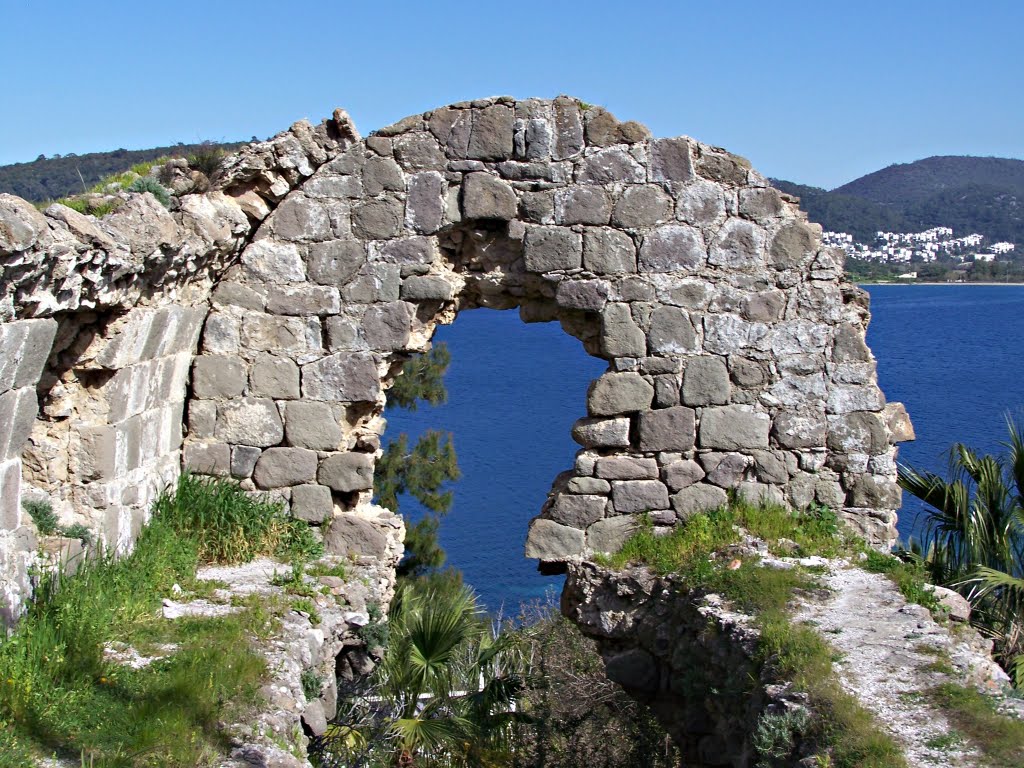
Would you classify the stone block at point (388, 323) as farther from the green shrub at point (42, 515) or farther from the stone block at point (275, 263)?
the green shrub at point (42, 515)

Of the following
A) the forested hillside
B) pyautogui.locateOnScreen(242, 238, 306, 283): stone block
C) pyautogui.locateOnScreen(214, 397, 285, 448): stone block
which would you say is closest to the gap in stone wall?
the forested hillside

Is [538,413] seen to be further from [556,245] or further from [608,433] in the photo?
[556,245]

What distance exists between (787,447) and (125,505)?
4.27 meters

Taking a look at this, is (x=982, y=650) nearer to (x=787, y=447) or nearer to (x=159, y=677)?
(x=787, y=447)

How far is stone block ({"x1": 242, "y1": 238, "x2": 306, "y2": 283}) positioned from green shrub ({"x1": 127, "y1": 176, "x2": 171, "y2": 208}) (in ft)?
2.34

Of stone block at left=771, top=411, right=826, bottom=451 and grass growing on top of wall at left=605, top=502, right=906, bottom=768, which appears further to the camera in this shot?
stone block at left=771, top=411, right=826, bottom=451

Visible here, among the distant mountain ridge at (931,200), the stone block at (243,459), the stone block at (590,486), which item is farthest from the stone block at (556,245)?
the distant mountain ridge at (931,200)

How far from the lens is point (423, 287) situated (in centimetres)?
718

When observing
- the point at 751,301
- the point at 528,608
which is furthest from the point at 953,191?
the point at 751,301

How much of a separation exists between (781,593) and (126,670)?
3480mm

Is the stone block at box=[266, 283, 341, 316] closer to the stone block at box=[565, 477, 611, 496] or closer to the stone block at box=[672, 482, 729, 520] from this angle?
the stone block at box=[565, 477, 611, 496]

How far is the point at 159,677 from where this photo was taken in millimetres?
4699

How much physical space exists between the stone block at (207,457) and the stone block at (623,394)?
247 centimetres

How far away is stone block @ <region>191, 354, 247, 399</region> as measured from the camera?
718 centimetres
